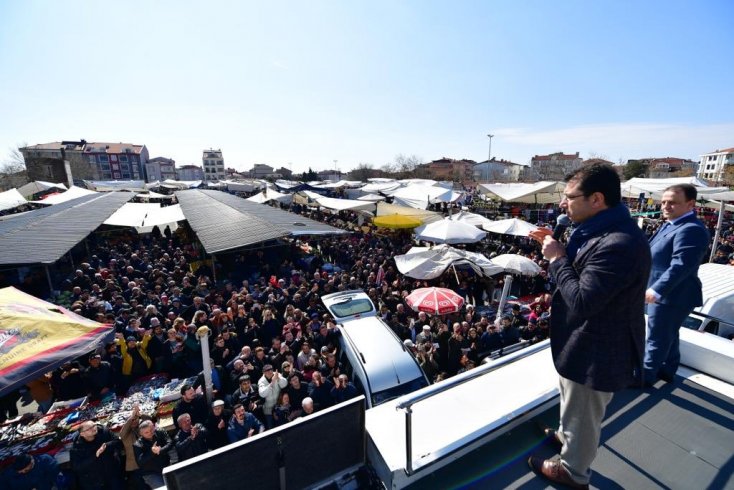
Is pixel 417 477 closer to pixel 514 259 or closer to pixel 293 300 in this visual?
pixel 293 300

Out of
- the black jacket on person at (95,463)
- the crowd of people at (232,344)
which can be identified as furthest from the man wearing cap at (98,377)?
the black jacket on person at (95,463)

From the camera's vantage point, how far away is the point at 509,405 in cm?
244

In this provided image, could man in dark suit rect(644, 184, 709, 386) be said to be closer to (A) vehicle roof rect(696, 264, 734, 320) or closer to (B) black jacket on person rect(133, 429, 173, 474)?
(A) vehicle roof rect(696, 264, 734, 320)

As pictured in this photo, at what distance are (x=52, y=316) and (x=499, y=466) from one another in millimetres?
5256

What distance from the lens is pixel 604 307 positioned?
1575 mm

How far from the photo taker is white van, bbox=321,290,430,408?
233 inches

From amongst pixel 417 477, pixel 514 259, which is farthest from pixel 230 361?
pixel 514 259

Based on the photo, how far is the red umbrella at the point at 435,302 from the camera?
7953mm

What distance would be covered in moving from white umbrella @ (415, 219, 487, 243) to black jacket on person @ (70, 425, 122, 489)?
10.8 metres

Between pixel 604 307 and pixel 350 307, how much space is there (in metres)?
6.87

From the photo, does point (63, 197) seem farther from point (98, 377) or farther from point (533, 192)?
point (533, 192)

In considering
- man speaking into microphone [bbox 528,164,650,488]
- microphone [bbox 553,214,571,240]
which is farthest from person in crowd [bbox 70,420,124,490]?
microphone [bbox 553,214,571,240]

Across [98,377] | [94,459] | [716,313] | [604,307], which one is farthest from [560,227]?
[98,377]

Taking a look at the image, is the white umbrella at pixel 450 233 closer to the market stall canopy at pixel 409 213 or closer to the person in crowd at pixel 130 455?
the market stall canopy at pixel 409 213
